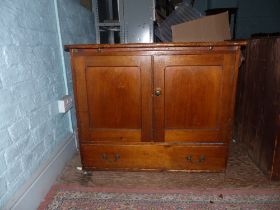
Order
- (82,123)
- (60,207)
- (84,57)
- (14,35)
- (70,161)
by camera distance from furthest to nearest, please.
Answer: (70,161)
(82,123)
(84,57)
(60,207)
(14,35)

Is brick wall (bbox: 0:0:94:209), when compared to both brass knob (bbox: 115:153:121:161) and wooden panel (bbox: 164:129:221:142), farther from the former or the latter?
wooden panel (bbox: 164:129:221:142)

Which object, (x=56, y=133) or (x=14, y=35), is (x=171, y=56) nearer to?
(x=14, y=35)

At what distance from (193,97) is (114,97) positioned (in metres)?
0.59

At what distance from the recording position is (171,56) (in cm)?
155

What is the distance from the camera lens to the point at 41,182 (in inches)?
61.3

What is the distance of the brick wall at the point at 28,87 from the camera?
1227mm

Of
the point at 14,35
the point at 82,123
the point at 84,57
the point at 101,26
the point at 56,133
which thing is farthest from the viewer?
the point at 101,26

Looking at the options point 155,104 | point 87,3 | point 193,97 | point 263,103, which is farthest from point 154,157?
point 87,3

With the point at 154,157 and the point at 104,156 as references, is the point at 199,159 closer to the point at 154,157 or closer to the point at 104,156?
the point at 154,157

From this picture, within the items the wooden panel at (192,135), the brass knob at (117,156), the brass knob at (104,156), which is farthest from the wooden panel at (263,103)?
the brass knob at (104,156)

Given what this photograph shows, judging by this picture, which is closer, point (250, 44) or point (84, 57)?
point (84, 57)

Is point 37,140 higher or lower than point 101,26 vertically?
lower

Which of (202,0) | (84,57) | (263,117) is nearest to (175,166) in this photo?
(263,117)

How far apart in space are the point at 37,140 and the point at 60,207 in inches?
19.0
